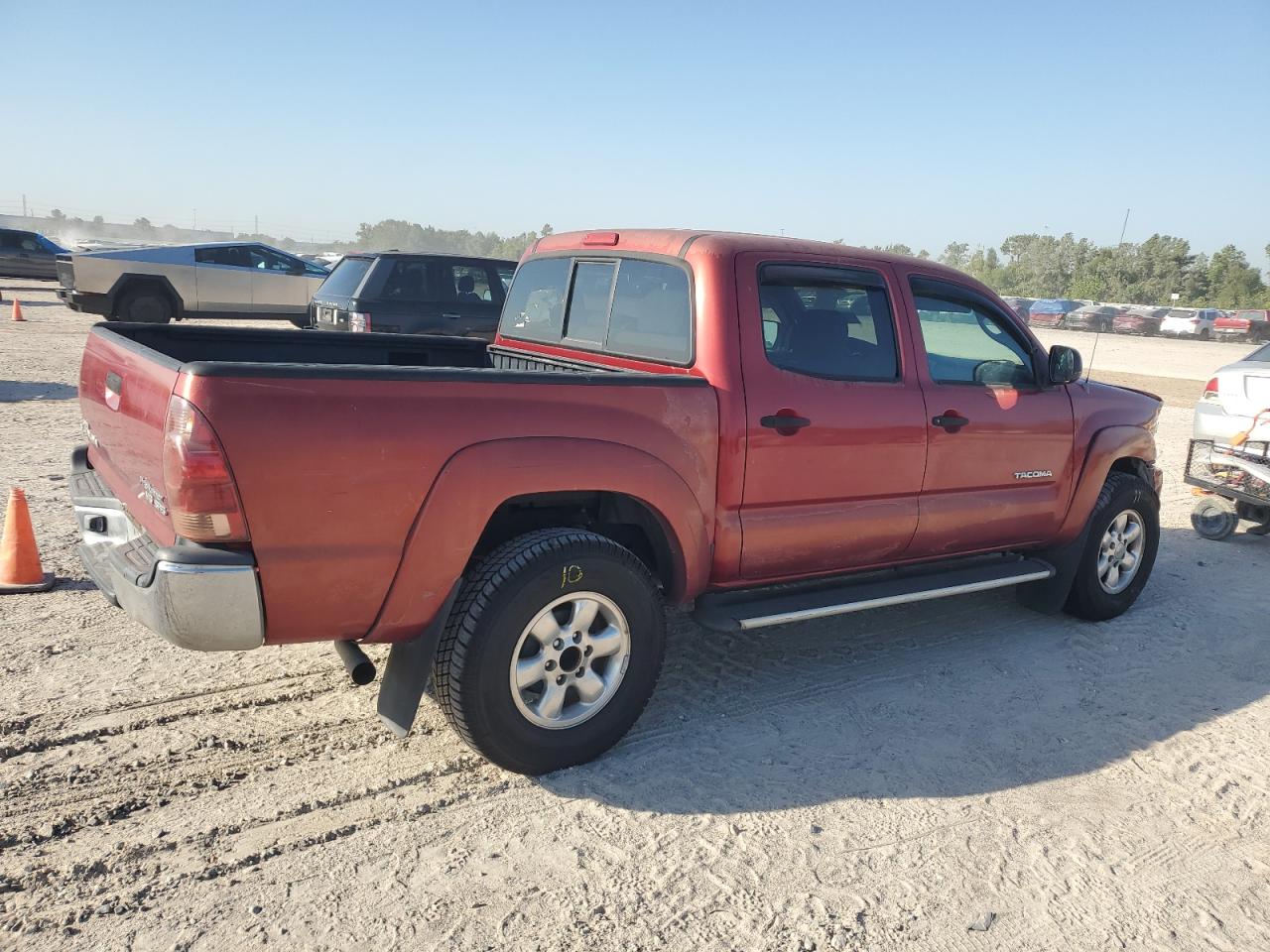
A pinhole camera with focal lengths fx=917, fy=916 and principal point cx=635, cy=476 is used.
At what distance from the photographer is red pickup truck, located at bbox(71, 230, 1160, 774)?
2.79 m

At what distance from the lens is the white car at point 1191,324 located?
37500 millimetres

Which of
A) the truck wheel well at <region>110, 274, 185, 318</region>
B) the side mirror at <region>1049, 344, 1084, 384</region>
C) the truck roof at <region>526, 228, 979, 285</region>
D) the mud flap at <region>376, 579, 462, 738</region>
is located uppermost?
the truck roof at <region>526, 228, 979, 285</region>

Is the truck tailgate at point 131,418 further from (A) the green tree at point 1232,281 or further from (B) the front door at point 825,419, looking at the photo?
(A) the green tree at point 1232,281

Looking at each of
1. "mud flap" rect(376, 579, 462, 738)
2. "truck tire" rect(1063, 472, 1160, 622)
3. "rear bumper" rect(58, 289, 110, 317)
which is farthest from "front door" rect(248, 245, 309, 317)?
"mud flap" rect(376, 579, 462, 738)

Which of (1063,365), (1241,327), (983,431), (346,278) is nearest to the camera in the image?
(983,431)

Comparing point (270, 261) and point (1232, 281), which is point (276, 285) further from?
point (1232, 281)

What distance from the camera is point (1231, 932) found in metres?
2.83

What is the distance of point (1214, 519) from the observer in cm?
759

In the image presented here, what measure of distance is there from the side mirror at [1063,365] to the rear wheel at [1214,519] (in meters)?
3.78

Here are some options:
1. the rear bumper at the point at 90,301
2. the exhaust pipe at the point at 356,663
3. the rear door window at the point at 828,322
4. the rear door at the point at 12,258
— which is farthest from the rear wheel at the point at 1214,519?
the rear door at the point at 12,258

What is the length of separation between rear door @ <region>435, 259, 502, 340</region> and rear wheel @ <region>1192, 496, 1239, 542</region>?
7.42 meters

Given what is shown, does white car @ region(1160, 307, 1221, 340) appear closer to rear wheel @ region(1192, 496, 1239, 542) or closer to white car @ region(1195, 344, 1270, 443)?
white car @ region(1195, 344, 1270, 443)

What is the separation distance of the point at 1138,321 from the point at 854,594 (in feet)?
136

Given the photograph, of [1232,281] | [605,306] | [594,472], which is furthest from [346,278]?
[1232,281]
